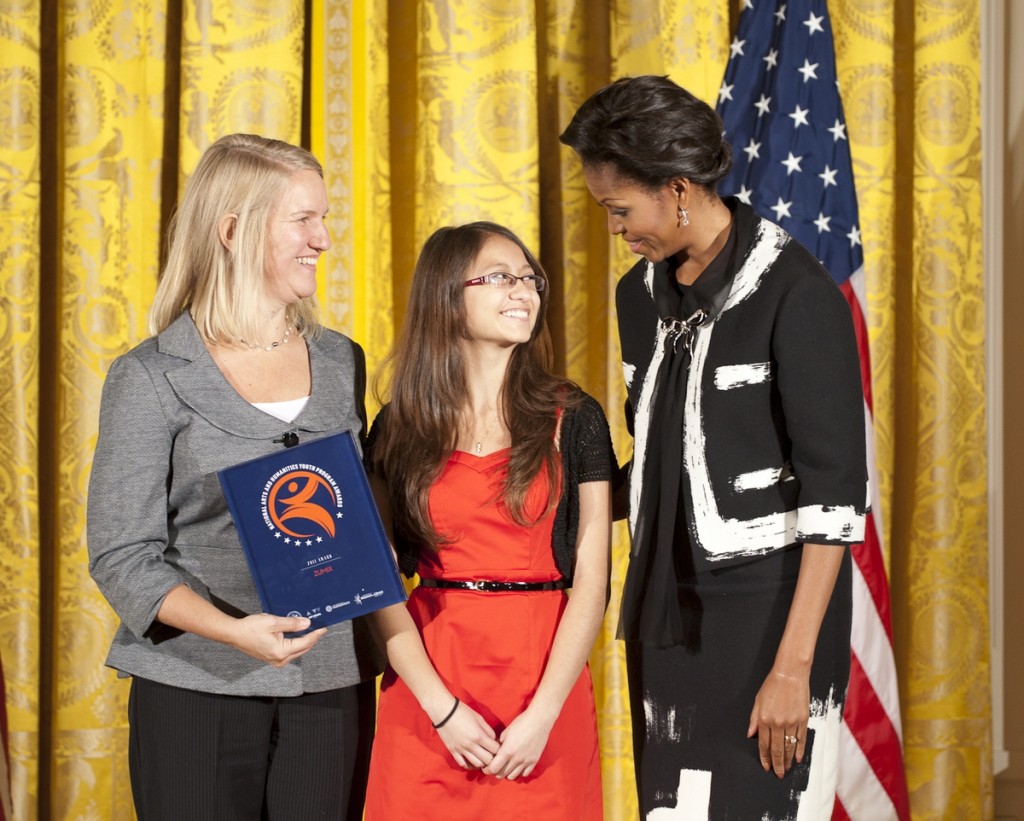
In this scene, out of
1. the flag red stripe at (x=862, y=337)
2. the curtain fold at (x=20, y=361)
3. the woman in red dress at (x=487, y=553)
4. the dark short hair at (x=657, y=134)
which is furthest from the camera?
the curtain fold at (x=20, y=361)

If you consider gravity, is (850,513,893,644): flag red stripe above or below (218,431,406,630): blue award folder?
below

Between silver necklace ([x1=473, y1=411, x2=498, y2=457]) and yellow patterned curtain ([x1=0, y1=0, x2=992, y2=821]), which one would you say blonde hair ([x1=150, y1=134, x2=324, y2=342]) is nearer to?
silver necklace ([x1=473, y1=411, x2=498, y2=457])

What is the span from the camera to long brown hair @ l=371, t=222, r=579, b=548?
6.15ft

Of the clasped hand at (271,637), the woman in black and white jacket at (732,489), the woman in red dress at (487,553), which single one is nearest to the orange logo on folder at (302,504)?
the clasped hand at (271,637)

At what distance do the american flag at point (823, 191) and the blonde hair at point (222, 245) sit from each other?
1.34 m

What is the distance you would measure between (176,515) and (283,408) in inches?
9.1

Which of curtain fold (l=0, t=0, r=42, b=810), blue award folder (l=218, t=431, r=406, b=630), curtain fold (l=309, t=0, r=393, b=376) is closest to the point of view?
blue award folder (l=218, t=431, r=406, b=630)

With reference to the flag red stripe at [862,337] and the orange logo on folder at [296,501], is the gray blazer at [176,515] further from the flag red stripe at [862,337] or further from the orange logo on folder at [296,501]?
the flag red stripe at [862,337]

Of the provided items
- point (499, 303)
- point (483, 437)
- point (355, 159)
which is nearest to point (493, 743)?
point (483, 437)

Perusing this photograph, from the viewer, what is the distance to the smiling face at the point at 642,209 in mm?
1737

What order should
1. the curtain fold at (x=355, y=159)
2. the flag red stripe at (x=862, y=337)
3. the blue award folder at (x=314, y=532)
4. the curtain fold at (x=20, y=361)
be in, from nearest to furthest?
the blue award folder at (x=314, y=532) < the flag red stripe at (x=862, y=337) < the curtain fold at (x=20, y=361) < the curtain fold at (x=355, y=159)

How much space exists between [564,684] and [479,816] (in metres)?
0.25

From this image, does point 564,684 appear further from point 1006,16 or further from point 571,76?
point 1006,16

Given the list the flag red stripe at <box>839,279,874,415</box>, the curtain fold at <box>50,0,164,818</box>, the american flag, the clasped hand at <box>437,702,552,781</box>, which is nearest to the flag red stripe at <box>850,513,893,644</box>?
the american flag
